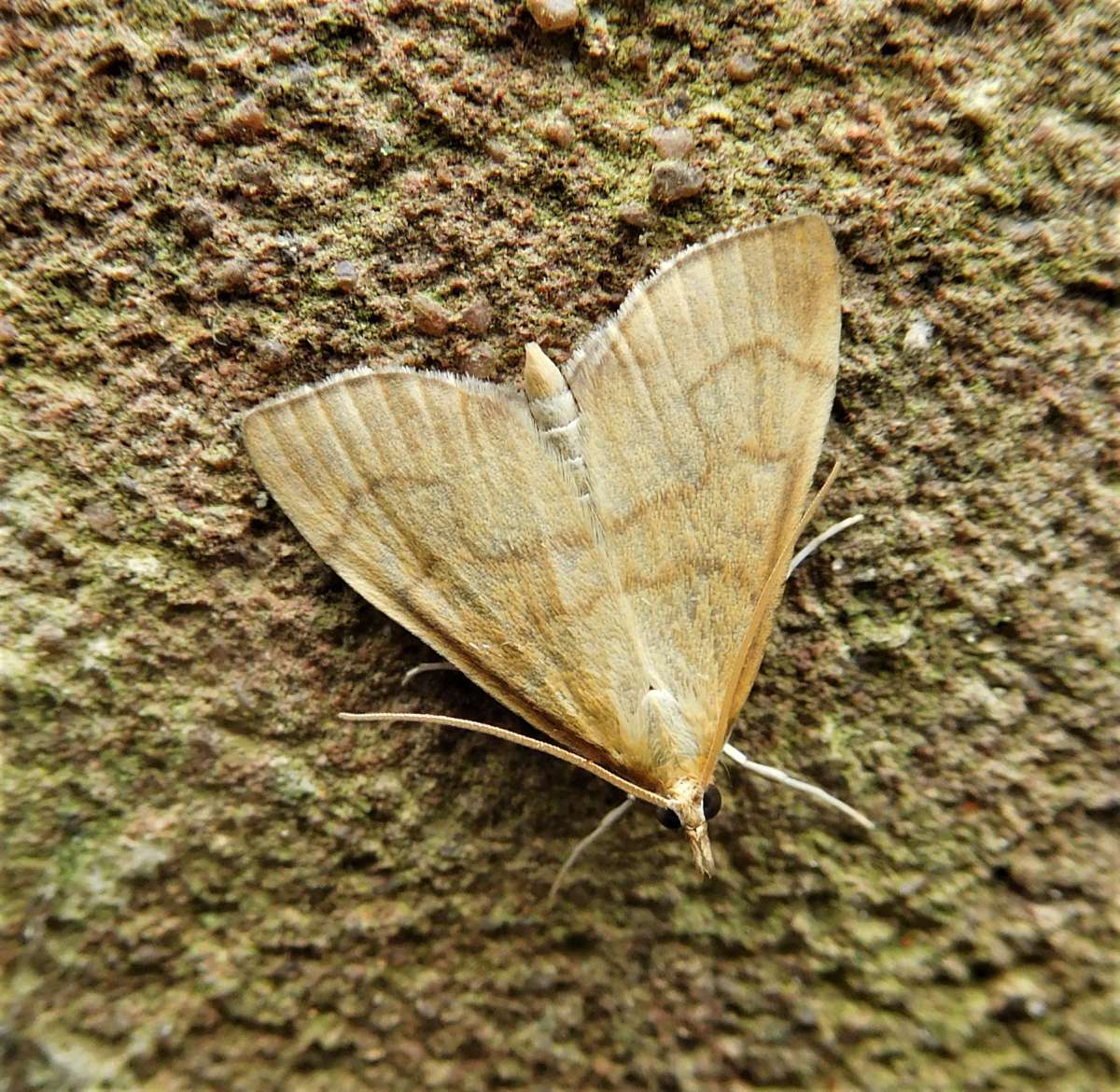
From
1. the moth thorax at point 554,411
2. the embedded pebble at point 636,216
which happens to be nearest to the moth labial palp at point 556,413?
the moth thorax at point 554,411

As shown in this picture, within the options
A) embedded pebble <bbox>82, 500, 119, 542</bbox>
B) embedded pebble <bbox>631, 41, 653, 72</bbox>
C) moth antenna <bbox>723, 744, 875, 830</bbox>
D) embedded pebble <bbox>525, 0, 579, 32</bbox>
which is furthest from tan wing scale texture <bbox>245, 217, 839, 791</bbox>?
embedded pebble <bbox>525, 0, 579, 32</bbox>

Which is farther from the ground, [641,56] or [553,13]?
[553,13]

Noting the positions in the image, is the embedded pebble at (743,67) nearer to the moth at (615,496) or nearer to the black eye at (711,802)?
the moth at (615,496)

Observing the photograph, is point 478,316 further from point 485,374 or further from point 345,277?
point 345,277

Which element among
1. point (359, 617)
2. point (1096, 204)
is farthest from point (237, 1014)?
point (1096, 204)

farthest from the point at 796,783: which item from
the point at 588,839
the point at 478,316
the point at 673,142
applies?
the point at 673,142

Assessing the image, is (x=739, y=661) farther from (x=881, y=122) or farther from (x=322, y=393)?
(x=881, y=122)

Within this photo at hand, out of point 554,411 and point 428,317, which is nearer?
point 554,411
